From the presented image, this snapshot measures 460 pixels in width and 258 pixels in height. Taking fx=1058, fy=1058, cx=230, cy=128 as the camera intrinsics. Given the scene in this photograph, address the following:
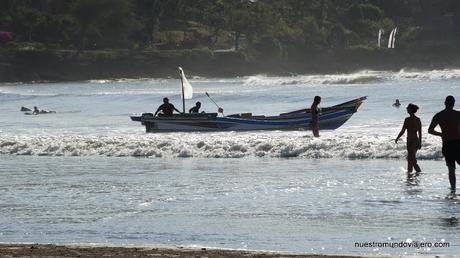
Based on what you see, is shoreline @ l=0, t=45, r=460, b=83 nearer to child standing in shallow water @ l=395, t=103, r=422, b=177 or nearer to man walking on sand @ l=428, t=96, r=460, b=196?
child standing in shallow water @ l=395, t=103, r=422, b=177

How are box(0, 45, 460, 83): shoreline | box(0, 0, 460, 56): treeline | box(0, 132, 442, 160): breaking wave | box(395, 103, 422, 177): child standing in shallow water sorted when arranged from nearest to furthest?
box(395, 103, 422, 177): child standing in shallow water
box(0, 132, 442, 160): breaking wave
box(0, 45, 460, 83): shoreline
box(0, 0, 460, 56): treeline

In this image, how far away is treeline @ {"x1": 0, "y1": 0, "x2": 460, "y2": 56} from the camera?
137000 mm

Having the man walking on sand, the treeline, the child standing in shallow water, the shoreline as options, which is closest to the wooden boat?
the child standing in shallow water

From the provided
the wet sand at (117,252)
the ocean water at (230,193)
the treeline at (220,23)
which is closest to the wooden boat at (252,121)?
the ocean water at (230,193)

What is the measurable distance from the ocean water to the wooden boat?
0.74m

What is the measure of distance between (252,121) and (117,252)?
22.8 m

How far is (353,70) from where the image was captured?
134875 millimetres

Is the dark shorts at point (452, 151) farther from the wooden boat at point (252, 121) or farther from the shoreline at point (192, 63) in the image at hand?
the shoreline at point (192, 63)

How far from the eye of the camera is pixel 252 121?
34500 mm

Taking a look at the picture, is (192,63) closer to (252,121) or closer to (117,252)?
(252,121)

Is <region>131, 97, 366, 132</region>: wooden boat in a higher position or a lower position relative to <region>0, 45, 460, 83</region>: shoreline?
lower

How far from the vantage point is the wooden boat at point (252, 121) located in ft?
111

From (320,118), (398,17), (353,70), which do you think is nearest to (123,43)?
(353,70)

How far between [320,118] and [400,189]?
55.0 feet
